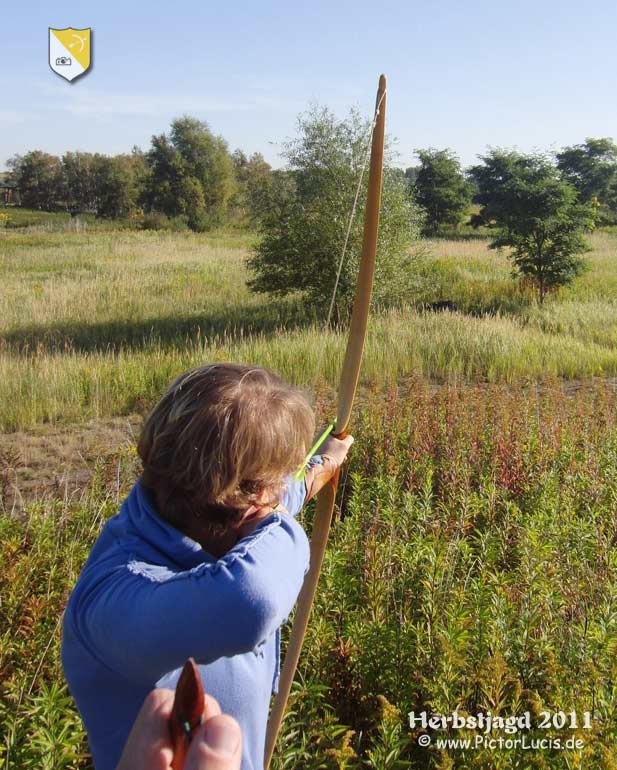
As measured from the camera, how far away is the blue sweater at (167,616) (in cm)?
104

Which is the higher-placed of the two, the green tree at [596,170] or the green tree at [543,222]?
the green tree at [596,170]

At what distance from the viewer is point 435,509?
4.24 metres

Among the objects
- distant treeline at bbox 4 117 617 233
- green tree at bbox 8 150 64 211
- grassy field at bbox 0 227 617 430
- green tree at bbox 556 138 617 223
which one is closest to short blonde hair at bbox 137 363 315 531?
grassy field at bbox 0 227 617 430

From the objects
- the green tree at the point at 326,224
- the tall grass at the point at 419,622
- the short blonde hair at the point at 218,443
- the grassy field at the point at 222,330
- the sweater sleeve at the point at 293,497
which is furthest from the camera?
the green tree at the point at 326,224

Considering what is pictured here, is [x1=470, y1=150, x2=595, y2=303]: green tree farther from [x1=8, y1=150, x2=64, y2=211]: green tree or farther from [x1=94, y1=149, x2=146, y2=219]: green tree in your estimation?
[x1=8, y1=150, x2=64, y2=211]: green tree

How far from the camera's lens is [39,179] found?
2434 inches

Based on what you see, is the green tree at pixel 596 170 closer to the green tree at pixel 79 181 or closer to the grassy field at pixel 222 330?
the grassy field at pixel 222 330

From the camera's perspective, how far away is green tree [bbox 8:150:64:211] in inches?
2405

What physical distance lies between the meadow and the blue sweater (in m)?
0.79

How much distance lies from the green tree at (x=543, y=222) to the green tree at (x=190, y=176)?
3523 centimetres

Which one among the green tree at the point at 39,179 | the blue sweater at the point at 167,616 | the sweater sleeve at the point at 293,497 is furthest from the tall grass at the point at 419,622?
the green tree at the point at 39,179

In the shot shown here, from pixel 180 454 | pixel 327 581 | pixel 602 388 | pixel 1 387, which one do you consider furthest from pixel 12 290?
pixel 180 454

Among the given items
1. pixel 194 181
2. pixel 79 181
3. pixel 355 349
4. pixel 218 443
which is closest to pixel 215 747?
pixel 218 443

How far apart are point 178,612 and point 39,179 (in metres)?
67.7
